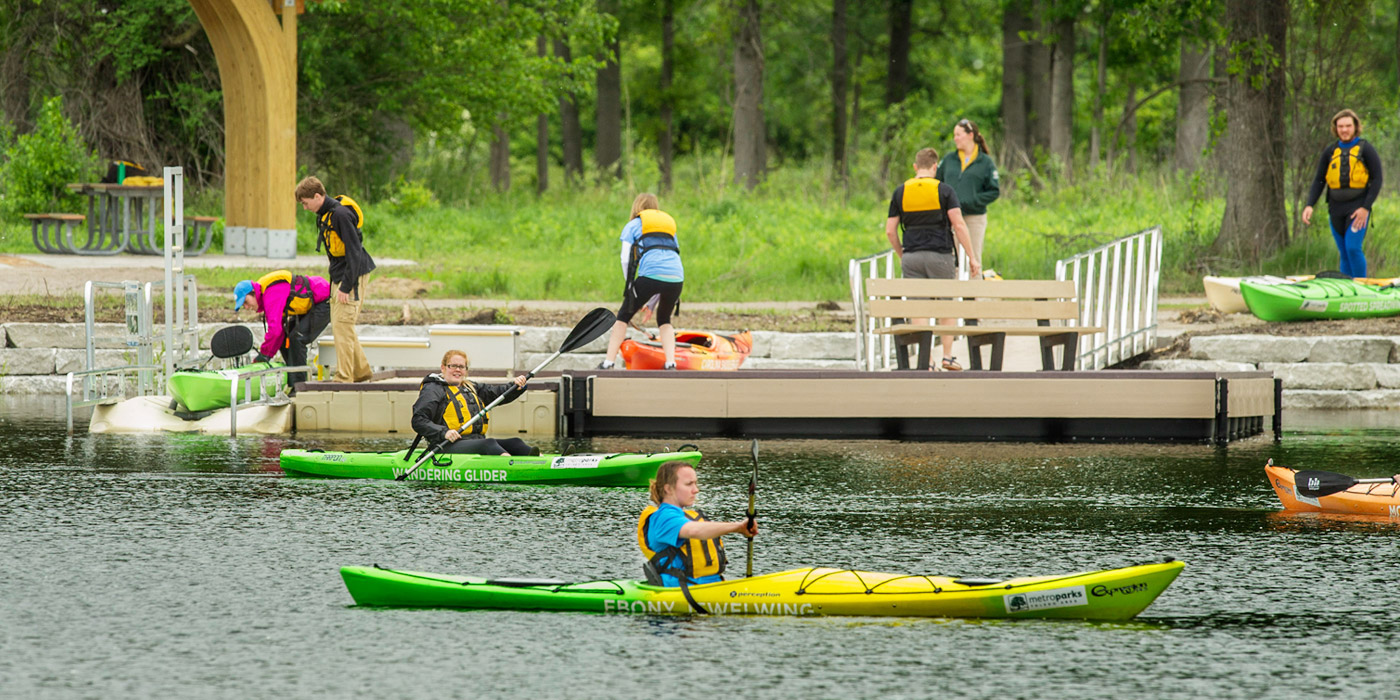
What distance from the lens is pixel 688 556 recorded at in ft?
23.3

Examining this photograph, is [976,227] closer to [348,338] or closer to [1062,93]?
[348,338]

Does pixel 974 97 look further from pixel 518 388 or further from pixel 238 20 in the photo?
pixel 518 388

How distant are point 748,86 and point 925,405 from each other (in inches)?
847

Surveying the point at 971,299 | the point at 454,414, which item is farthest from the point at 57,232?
the point at 971,299

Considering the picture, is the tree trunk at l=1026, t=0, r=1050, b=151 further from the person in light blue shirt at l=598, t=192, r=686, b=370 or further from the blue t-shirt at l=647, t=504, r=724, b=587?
the blue t-shirt at l=647, t=504, r=724, b=587

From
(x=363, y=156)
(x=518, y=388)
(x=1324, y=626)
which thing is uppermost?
(x=363, y=156)

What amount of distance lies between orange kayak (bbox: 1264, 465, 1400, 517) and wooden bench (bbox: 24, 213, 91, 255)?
16172 millimetres

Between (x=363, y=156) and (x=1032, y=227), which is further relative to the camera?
(x=363, y=156)

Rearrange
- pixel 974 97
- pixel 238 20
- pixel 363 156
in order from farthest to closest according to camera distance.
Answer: pixel 974 97 → pixel 363 156 → pixel 238 20

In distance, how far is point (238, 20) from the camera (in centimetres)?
2105

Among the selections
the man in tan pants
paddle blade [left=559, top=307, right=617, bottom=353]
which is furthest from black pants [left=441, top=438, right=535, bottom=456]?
the man in tan pants

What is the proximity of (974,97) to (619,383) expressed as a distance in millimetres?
40470

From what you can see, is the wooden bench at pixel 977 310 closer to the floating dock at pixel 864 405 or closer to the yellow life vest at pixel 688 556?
the floating dock at pixel 864 405

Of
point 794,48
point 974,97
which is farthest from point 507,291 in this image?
point 974,97
